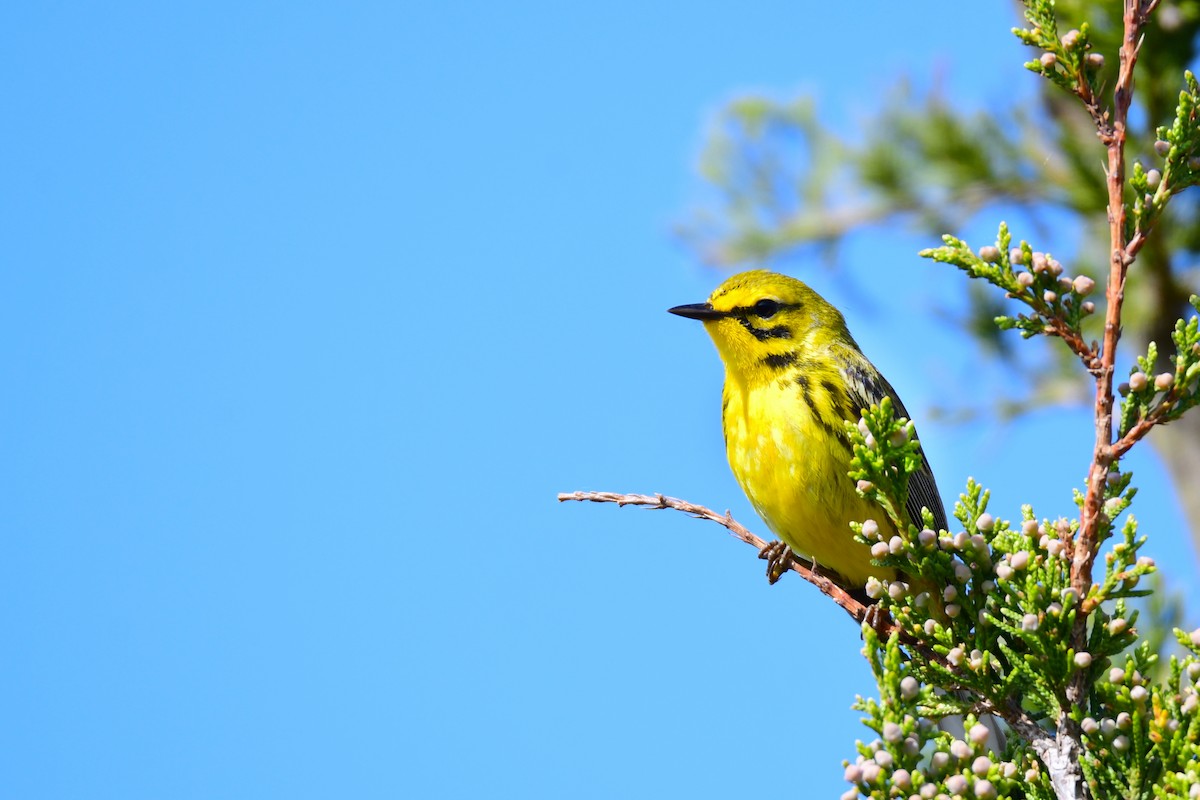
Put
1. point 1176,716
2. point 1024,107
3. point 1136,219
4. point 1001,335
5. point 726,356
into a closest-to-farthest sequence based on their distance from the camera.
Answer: point 1176,716 < point 1136,219 < point 726,356 < point 1024,107 < point 1001,335

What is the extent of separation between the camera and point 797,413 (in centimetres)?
398

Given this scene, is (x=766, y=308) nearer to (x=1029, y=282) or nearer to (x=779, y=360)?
(x=779, y=360)

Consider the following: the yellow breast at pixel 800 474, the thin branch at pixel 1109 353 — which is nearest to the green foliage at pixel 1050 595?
the thin branch at pixel 1109 353

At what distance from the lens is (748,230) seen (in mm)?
8016

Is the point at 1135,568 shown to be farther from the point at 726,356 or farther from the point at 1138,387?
the point at 726,356

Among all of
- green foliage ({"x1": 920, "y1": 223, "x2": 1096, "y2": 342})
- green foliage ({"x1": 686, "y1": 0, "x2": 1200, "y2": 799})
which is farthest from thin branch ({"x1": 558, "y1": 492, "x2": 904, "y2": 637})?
green foliage ({"x1": 920, "y1": 223, "x2": 1096, "y2": 342})

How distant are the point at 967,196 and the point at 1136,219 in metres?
4.86

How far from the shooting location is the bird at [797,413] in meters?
3.89

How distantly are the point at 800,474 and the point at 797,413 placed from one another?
0.68 feet

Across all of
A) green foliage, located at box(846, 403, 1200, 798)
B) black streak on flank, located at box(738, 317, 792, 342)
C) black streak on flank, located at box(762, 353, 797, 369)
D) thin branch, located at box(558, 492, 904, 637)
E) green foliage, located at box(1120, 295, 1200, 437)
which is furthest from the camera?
black streak on flank, located at box(738, 317, 792, 342)

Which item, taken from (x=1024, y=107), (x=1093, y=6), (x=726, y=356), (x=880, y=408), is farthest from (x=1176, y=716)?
(x=1024, y=107)

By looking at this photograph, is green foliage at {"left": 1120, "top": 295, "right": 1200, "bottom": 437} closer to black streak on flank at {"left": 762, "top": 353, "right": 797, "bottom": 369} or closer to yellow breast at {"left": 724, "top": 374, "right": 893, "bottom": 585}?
yellow breast at {"left": 724, "top": 374, "right": 893, "bottom": 585}

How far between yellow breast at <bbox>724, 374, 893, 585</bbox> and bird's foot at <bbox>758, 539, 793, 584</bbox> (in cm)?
5

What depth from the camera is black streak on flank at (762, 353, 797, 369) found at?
4238mm
